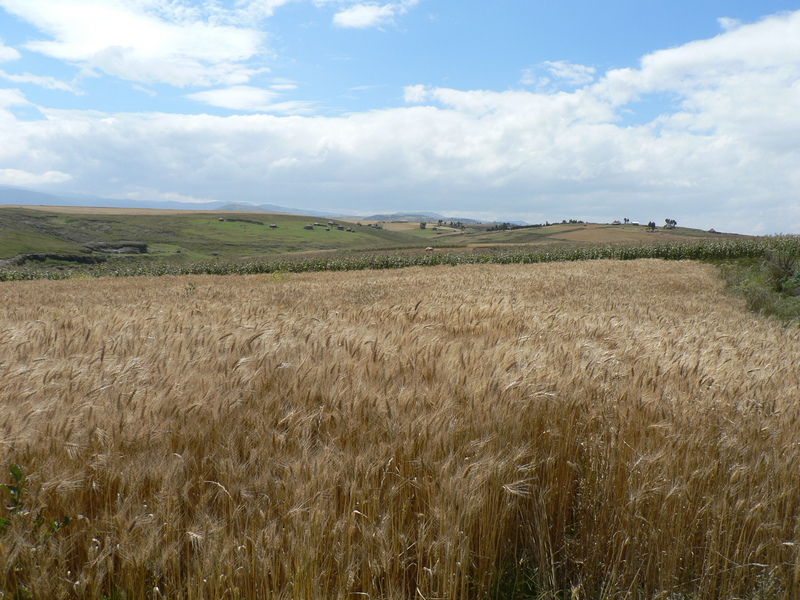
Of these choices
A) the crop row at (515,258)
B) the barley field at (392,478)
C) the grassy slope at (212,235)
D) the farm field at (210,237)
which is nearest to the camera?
the barley field at (392,478)

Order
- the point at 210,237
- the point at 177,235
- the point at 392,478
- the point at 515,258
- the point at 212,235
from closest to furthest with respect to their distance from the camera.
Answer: the point at 392,478
the point at 515,258
the point at 177,235
the point at 210,237
the point at 212,235

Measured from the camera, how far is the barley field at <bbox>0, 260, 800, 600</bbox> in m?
1.88

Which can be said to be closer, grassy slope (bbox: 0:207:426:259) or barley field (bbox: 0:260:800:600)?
barley field (bbox: 0:260:800:600)

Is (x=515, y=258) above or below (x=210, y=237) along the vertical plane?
above

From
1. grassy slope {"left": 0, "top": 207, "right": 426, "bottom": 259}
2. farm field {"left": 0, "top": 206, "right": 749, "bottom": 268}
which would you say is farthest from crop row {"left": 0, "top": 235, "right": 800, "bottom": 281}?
grassy slope {"left": 0, "top": 207, "right": 426, "bottom": 259}

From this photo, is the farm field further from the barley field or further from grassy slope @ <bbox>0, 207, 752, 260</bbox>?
the barley field

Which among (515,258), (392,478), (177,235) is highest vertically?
(515,258)

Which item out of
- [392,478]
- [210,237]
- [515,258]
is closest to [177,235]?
[210,237]

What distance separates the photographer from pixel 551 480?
2572mm

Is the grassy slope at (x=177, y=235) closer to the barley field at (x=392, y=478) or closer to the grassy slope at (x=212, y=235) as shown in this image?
the grassy slope at (x=212, y=235)

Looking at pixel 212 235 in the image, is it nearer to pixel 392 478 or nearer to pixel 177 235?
pixel 177 235

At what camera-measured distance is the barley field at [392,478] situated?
73.8 inches

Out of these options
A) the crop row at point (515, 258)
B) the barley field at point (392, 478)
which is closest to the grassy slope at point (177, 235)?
the crop row at point (515, 258)

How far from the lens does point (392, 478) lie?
7.73 feet
